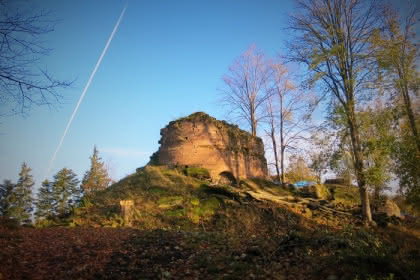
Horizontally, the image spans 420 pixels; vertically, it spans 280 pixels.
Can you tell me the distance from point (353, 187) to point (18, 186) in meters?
29.2

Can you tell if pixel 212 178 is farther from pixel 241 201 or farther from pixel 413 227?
pixel 413 227

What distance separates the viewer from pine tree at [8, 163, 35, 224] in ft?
66.2

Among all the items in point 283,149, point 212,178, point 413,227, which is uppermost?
point 283,149

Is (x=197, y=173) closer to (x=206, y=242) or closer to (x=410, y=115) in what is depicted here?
(x=206, y=242)

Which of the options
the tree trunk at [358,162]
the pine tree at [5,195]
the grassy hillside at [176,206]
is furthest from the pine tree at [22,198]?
the tree trunk at [358,162]

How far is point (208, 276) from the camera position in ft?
14.3

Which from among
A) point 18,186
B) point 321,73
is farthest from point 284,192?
point 18,186

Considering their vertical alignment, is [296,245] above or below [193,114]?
below

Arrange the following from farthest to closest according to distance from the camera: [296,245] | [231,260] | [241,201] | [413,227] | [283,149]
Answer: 1. [283,149]
2. [241,201]
3. [413,227]
4. [296,245]
5. [231,260]

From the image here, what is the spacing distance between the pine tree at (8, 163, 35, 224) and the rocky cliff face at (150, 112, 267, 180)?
12139 millimetres

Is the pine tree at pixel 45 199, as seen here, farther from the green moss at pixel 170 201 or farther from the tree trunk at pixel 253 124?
the tree trunk at pixel 253 124

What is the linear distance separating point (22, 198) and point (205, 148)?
17.5 m

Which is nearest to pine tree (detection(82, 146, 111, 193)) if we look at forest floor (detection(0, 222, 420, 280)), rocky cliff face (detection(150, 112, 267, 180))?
rocky cliff face (detection(150, 112, 267, 180))

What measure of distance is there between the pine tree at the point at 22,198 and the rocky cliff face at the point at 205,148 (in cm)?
1214
